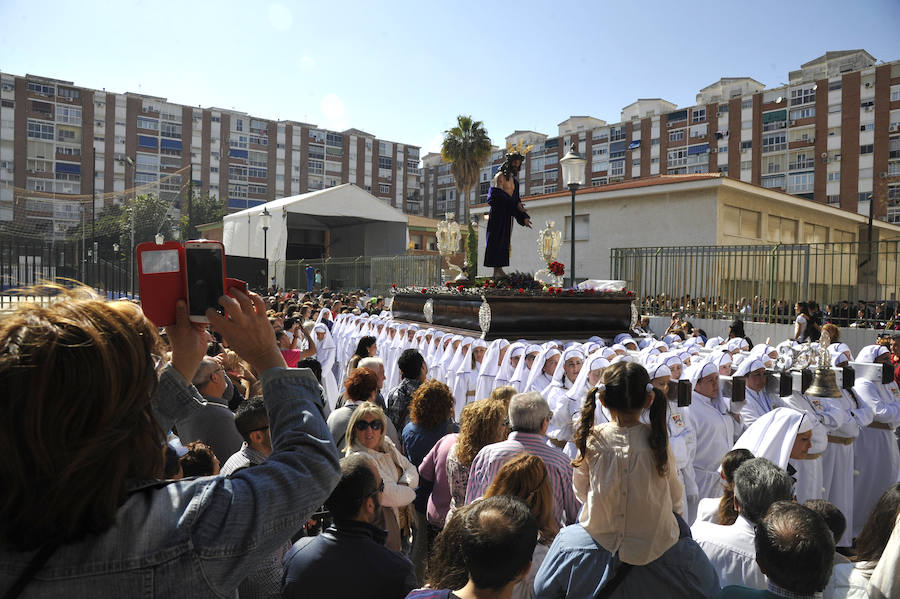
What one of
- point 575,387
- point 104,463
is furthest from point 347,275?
point 104,463

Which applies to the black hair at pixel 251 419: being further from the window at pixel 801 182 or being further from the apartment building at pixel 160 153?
the window at pixel 801 182

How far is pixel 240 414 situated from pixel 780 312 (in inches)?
554

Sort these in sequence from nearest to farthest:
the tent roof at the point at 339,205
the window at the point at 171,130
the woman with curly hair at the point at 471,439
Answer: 1. the woman with curly hair at the point at 471,439
2. the tent roof at the point at 339,205
3. the window at the point at 171,130

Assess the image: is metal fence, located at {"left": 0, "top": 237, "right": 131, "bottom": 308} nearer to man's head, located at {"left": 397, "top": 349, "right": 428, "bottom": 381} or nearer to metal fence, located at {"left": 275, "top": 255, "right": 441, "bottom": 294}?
man's head, located at {"left": 397, "top": 349, "right": 428, "bottom": 381}

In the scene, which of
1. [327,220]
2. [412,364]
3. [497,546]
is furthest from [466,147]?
[497,546]

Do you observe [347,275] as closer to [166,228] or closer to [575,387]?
[575,387]

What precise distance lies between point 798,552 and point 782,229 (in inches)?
968

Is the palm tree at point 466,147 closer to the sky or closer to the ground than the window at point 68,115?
closer to the ground

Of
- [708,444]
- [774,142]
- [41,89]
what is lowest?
[708,444]

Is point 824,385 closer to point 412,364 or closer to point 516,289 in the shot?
point 412,364

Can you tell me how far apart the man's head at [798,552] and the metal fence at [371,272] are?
19.8 metres

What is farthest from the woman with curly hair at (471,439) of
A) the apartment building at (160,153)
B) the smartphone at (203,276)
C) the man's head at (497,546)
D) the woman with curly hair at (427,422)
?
the apartment building at (160,153)

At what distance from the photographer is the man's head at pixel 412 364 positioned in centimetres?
582

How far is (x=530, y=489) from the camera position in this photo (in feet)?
9.84
